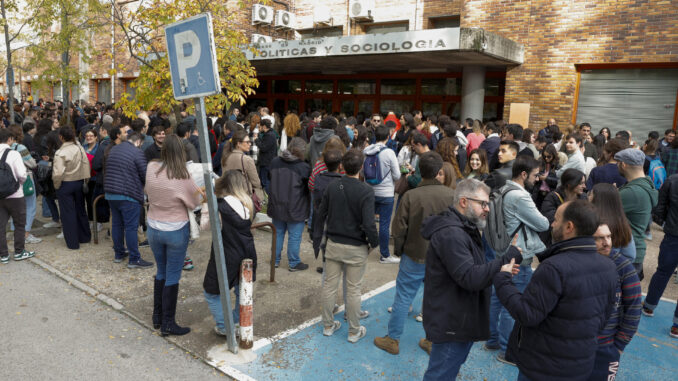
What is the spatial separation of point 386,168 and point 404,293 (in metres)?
2.62

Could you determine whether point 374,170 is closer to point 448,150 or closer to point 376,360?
point 448,150

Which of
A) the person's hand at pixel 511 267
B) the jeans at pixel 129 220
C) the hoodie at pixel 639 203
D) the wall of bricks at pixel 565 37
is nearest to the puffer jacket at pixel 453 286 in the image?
the person's hand at pixel 511 267

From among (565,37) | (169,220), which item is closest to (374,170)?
(169,220)

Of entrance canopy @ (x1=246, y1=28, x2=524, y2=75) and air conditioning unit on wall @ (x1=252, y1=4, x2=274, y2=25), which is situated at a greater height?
air conditioning unit on wall @ (x1=252, y1=4, x2=274, y2=25)

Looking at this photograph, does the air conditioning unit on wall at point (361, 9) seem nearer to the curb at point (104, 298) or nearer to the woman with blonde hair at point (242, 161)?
the woman with blonde hair at point (242, 161)

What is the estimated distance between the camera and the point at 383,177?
6.70 meters

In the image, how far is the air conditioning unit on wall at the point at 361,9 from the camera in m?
17.5

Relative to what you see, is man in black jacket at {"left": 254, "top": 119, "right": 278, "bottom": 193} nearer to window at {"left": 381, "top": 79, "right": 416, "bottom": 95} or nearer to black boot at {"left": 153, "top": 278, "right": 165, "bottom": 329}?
black boot at {"left": 153, "top": 278, "right": 165, "bottom": 329}

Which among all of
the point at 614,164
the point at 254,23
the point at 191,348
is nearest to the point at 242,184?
the point at 191,348

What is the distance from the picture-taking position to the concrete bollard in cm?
422

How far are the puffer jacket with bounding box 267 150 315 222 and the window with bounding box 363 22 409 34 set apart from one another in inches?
491

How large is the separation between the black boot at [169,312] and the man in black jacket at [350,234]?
1431 millimetres

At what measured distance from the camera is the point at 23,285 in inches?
226

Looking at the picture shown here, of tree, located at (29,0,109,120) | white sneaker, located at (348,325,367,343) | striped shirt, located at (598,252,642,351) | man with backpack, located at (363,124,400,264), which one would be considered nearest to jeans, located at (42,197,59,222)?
tree, located at (29,0,109,120)
